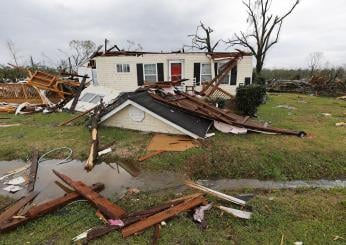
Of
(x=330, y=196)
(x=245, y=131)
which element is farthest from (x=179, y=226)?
(x=245, y=131)

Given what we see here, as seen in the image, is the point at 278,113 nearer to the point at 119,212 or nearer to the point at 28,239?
the point at 119,212

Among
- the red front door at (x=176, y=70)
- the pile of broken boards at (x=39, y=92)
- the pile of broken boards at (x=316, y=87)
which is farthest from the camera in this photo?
the pile of broken boards at (x=316, y=87)

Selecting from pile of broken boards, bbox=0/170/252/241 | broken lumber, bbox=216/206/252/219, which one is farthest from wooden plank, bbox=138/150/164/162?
broken lumber, bbox=216/206/252/219

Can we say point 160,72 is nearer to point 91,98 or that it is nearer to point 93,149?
point 91,98

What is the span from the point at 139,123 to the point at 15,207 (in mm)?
5848

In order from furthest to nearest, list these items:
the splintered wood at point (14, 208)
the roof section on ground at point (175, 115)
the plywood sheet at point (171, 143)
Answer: the roof section on ground at point (175, 115) < the plywood sheet at point (171, 143) < the splintered wood at point (14, 208)

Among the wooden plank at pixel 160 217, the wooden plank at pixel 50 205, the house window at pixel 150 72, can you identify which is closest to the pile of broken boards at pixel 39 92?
the house window at pixel 150 72

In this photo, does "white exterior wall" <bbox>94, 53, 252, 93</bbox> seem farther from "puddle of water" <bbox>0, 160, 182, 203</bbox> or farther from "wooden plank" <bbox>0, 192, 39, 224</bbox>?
"wooden plank" <bbox>0, 192, 39, 224</bbox>

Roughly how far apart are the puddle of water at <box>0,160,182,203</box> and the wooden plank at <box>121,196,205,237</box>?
1291mm

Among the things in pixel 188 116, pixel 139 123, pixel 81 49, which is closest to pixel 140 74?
pixel 139 123

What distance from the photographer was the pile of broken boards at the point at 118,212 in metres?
4.66

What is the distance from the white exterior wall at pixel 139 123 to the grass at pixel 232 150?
0.38 meters

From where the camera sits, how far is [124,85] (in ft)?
55.5

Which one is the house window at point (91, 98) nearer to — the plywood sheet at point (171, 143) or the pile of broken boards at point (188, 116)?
the pile of broken boards at point (188, 116)
